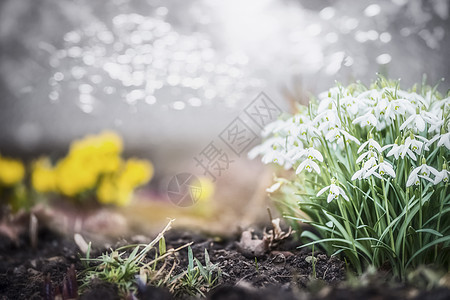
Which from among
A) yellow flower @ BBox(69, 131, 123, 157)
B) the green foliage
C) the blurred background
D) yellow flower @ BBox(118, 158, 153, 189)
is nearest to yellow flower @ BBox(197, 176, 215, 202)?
the blurred background

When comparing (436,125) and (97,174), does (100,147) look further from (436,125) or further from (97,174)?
(436,125)

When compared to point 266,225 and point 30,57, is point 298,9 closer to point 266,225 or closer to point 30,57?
point 266,225

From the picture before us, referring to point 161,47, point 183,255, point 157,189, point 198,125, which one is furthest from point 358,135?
point 157,189

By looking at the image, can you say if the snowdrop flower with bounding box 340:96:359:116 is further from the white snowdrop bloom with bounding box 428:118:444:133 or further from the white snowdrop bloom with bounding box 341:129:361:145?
the white snowdrop bloom with bounding box 428:118:444:133

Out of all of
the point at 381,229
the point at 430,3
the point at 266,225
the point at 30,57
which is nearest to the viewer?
the point at 381,229

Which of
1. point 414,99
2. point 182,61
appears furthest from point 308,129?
point 182,61
